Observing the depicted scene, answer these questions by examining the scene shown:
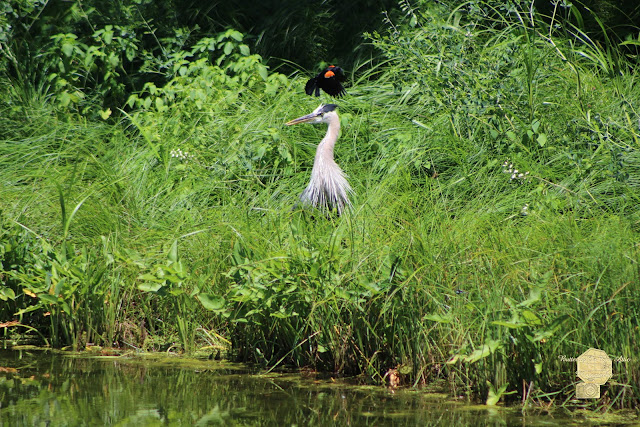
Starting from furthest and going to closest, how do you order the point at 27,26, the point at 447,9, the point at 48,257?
the point at 27,26
the point at 447,9
the point at 48,257

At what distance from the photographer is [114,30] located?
753 centimetres

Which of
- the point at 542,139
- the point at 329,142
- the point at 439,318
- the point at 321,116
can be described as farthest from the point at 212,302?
the point at 542,139

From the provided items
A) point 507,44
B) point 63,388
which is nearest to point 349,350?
point 63,388

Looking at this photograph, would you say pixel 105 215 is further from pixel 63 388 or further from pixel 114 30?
pixel 114 30

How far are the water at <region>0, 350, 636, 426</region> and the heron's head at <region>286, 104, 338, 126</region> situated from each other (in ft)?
7.36

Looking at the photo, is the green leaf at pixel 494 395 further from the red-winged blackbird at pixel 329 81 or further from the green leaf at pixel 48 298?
the red-winged blackbird at pixel 329 81

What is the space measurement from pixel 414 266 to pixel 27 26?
489cm

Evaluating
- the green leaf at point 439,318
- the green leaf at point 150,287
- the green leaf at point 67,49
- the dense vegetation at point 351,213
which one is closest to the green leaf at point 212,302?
the dense vegetation at point 351,213

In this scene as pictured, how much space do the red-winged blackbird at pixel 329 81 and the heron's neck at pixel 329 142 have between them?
399mm

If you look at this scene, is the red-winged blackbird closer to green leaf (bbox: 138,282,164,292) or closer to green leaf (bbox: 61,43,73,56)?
green leaf (bbox: 61,43,73,56)

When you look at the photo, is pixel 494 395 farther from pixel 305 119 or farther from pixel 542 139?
pixel 305 119

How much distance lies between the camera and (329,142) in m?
5.68

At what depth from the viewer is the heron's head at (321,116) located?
5785 mm

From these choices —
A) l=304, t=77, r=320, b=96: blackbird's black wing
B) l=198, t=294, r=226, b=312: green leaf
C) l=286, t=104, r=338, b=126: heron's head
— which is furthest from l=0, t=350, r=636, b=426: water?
l=304, t=77, r=320, b=96: blackbird's black wing
